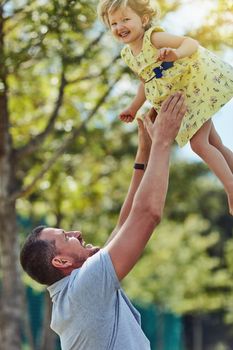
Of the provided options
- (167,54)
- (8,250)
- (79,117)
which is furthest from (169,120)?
(79,117)

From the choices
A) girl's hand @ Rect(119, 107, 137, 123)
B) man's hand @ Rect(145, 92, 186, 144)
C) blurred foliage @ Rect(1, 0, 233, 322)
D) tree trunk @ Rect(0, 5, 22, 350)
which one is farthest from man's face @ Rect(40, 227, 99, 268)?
tree trunk @ Rect(0, 5, 22, 350)

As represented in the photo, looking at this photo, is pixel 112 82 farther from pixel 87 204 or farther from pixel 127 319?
pixel 127 319

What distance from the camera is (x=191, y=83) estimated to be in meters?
3.72

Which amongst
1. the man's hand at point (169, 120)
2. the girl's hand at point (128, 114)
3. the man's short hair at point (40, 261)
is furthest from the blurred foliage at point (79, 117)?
the man's short hair at point (40, 261)

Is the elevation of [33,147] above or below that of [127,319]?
below

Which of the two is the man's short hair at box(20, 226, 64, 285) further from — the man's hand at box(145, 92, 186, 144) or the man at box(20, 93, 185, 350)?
the man's hand at box(145, 92, 186, 144)

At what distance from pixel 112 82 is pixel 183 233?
39.8 feet

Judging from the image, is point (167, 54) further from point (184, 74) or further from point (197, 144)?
point (197, 144)

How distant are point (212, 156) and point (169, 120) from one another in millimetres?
326

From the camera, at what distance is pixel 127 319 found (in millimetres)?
3535

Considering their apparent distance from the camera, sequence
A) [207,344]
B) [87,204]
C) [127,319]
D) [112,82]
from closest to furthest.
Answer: [127,319]
[112,82]
[87,204]
[207,344]

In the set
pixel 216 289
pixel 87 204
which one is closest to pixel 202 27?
pixel 87 204

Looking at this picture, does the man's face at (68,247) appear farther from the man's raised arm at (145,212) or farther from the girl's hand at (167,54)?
the girl's hand at (167,54)

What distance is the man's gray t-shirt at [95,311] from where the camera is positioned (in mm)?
3396
